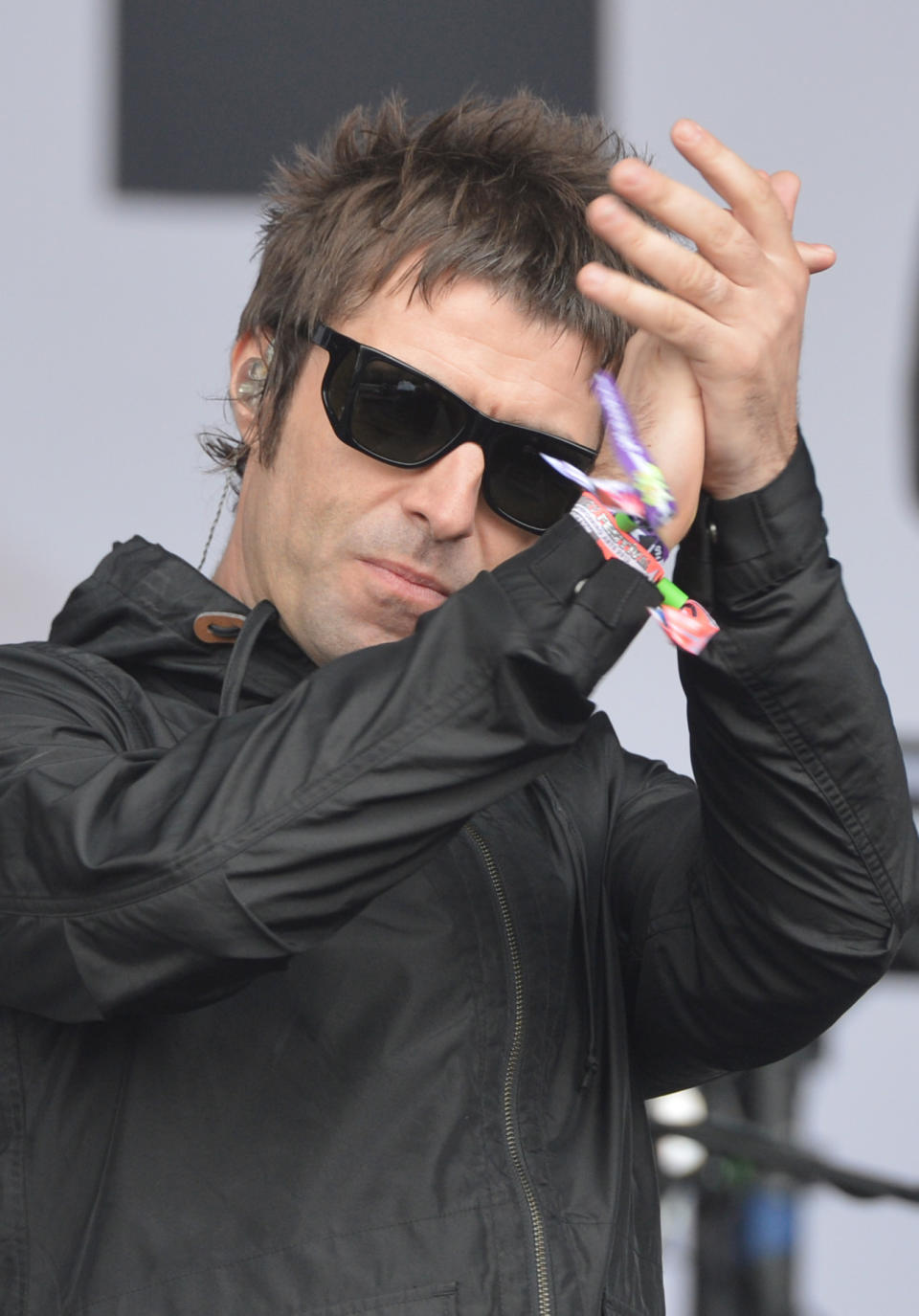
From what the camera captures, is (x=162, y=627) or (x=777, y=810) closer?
(x=777, y=810)

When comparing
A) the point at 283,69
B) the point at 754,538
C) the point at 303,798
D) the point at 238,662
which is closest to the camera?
the point at 303,798

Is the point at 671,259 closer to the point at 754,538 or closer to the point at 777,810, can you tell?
the point at 754,538

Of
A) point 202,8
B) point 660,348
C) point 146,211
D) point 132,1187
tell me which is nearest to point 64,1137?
point 132,1187

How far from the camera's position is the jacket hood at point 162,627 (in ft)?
3.57

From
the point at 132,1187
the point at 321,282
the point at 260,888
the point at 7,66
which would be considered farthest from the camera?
the point at 7,66

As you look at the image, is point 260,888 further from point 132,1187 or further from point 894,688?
point 894,688

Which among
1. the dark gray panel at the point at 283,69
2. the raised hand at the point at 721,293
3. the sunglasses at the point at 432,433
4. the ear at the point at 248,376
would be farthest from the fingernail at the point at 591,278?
the dark gray panel at the point at 283,69

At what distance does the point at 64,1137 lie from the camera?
36.4 inches

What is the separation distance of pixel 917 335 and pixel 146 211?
3.51 ft

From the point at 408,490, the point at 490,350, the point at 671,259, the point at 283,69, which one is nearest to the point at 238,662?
the point at 408,490

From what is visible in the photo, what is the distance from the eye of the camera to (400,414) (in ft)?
3.54

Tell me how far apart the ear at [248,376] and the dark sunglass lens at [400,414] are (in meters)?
0.22

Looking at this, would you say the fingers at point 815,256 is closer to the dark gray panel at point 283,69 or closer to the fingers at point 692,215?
the fingers at point 692,215

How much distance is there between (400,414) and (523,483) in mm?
100
